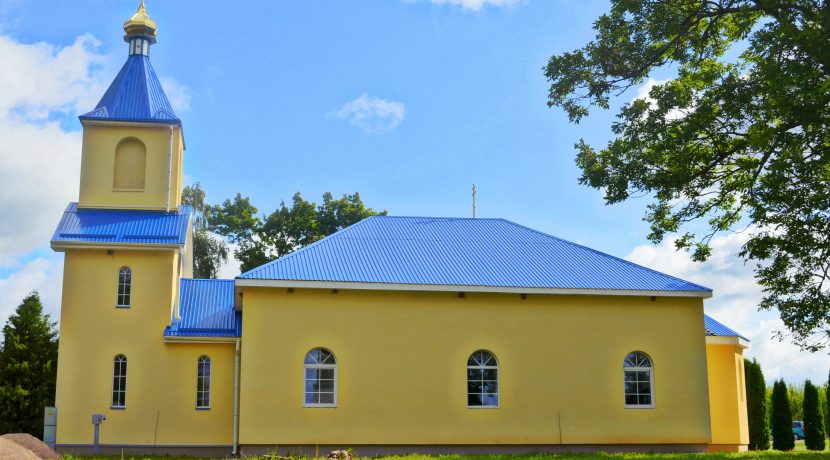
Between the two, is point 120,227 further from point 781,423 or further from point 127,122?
point 781,423

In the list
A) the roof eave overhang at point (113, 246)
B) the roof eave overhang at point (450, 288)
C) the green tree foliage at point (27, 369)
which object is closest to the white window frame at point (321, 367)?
the roof eave overhang at point (450, 288)

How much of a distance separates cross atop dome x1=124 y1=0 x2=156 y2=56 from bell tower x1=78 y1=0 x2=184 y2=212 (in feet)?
4.27

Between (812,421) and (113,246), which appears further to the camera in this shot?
(812,421)

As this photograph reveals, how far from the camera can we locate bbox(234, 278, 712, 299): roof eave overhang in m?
20.5

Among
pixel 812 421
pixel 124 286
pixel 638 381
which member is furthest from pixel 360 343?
pixel 812 421

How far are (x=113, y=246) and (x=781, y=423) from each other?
21.0m

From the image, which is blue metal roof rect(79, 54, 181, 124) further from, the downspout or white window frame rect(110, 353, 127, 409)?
white window frame rect(110, 353, 127, 409)

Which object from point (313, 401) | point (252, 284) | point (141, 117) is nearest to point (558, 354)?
point (313, 401)

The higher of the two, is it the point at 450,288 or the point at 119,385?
the point at 450,288

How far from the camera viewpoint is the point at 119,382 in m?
22.6

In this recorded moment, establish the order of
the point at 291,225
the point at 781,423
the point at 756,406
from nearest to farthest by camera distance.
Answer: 1. the point at 756,406
2. the point at 781,423
3. the point at 291,225

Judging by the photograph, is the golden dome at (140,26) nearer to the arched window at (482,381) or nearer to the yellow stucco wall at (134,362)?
the yellow stucco wall at (134,362)

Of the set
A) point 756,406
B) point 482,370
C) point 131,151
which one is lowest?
point 756,406

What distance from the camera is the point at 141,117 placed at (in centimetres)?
2436
